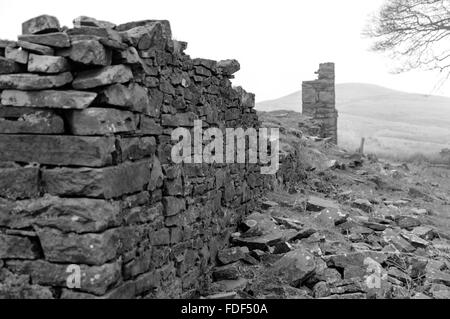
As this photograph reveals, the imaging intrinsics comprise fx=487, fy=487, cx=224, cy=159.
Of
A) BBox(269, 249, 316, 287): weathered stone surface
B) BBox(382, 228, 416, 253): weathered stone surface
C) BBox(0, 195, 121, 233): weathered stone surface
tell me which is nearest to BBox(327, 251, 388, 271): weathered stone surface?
BBox(269, 249, 316, 287): weathered stone surface

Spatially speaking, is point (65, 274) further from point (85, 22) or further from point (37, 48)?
point (85, 22)

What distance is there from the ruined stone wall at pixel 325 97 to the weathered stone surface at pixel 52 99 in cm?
1573

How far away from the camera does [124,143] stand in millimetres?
4055

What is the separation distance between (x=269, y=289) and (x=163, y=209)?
1.63m

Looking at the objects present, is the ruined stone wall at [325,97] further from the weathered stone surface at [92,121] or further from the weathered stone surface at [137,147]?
the weathered stone surface at [92,121]

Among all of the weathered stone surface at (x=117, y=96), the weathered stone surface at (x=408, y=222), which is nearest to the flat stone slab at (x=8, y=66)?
the weathered stone surface at (x=117, y=96)

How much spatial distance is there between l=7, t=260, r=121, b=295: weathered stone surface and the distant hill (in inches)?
759

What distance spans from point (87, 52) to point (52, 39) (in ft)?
1.01

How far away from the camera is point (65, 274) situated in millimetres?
3697

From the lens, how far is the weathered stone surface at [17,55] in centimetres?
385

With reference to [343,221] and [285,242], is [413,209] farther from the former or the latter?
[285,242]

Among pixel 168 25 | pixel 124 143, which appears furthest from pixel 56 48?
pixel 168 25

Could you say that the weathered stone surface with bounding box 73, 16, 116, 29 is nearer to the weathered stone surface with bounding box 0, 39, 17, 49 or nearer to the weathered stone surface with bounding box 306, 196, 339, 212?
the weathered stone surface with bounding box 0, 39, 17, 49

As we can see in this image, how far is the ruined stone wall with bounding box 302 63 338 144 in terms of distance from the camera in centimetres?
1886
